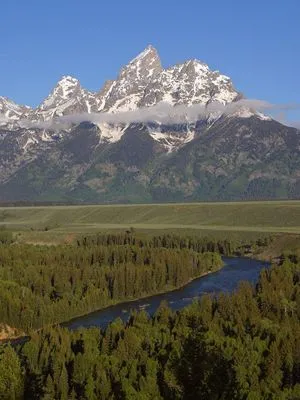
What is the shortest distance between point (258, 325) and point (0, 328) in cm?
7601

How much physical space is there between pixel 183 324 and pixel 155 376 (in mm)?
34791

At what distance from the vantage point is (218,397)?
9662 centimetres

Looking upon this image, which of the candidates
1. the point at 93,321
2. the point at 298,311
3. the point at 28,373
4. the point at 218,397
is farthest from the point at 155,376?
the point at 93,321

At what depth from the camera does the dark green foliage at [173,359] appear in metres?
102

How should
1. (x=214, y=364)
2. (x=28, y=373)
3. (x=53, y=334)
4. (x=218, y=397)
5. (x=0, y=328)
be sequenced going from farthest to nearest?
(x=0, y=328) → (x=53, y=334) → (x=28, y=373) → (x=214, y=364) → (x=218, y=397)

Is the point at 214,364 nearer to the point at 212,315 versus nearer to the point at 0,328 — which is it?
the point at 212,315

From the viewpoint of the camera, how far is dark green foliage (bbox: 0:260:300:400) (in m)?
102

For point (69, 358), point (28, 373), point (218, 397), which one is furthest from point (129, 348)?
point (218, 397)

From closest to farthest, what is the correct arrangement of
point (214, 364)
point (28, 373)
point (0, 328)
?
point (214, 364)
point (28, 373)
point (0, 328)

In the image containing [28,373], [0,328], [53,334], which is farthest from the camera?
[0,328]

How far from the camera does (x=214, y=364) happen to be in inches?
4099

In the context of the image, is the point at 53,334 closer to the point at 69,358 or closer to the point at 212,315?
the point at 69,358

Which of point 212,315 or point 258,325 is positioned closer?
point 258,325

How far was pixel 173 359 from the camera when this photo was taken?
4377 inches
